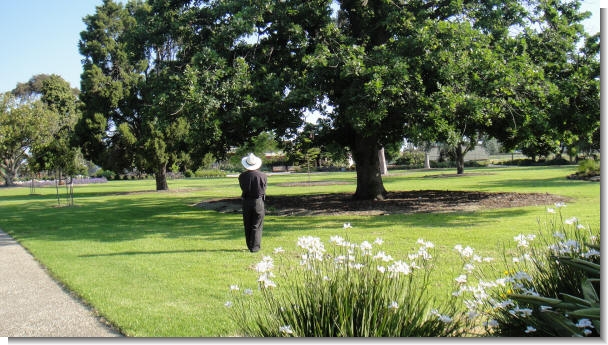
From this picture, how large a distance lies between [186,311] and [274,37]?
11773 mm

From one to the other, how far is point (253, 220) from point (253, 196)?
0.43m

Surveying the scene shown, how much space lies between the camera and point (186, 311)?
550 cm

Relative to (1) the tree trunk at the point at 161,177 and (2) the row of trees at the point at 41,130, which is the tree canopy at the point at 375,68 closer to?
(2) the row of trees at the point at 41,130

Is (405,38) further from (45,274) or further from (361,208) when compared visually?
(45,274)

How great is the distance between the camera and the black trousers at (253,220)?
9031 millimetres

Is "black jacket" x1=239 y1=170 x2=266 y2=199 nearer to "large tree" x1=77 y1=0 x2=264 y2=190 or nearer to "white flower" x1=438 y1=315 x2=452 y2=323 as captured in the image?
"large tree" x1=77 y1=0 x2=264 y2=190

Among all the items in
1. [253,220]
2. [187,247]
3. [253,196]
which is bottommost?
[187,247]

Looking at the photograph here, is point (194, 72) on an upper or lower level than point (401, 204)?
upper

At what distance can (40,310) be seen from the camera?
5.51 meters

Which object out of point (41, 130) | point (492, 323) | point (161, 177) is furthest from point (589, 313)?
point (41, 130)

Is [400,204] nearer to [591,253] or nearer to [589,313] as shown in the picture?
[591,253]

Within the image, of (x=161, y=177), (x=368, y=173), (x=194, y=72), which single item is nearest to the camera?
(x=194, y=72)

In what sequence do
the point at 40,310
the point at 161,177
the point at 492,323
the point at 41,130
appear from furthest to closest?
1. the point at 161,177
2. the point at 41,130
3. the point at 40,310
4. the point at 492,323

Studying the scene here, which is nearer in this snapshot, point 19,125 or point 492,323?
point 492,323
